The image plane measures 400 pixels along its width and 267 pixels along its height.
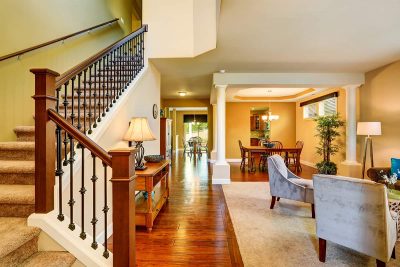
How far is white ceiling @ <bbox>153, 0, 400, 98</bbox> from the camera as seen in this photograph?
2.73 metres

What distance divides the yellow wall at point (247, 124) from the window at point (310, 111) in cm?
85

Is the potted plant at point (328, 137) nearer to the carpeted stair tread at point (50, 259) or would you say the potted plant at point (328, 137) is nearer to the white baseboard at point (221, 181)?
the white baseboard at point (221, 181)

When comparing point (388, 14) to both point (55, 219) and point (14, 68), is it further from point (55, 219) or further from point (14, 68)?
point (14, 68)

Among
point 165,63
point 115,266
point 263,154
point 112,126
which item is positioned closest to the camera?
point 115,266

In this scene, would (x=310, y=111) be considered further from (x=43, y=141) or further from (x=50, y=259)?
(x=50, y=259)

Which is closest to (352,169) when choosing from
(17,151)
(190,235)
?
(190,235)

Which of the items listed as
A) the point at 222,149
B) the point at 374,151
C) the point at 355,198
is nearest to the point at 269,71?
the point at 222,149

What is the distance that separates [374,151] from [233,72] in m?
3.71

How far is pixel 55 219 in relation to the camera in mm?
1576

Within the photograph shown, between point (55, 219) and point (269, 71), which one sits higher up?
point (269, 71)

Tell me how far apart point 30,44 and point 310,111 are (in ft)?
27.1

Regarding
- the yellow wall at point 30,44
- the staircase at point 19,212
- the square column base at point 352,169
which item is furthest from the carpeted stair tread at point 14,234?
the square column base at point 352,169

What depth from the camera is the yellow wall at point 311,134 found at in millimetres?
6116

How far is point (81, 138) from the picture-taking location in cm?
152
